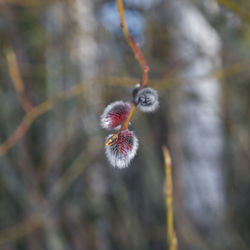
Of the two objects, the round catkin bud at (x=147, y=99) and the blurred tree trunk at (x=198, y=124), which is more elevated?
the round catkin bud at (x=147, y=99)

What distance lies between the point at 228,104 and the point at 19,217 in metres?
2.03

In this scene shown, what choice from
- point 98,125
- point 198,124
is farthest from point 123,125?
point 198,124

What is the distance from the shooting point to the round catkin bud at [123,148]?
2.37 ft

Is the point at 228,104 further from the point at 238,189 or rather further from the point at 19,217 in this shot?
the point at 19,217

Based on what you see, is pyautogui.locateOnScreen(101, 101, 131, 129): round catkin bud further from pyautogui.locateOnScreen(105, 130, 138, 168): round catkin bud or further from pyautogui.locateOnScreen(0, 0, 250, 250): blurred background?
pyautogui.locateOnScreen(0, 0, 250, 250): blurred background

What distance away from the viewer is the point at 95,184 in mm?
3072

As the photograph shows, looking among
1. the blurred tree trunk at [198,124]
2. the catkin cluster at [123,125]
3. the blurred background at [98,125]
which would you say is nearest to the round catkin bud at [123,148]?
the catkin cluster at [123,125]

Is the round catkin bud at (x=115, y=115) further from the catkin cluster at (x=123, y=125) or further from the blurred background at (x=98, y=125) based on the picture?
the blurred background at (x=98, y=125)

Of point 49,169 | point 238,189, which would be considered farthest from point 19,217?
point 238,189

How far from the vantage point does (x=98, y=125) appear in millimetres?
2535

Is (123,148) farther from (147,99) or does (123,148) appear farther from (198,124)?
(198,124)

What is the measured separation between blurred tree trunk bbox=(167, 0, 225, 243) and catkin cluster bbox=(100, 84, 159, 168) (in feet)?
5.53

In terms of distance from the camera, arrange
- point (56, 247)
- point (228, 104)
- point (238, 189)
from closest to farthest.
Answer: point (56, 247) < point (228, 104) < point (238, 189)

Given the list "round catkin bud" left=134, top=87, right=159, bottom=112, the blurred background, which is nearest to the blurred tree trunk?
the blurred background
